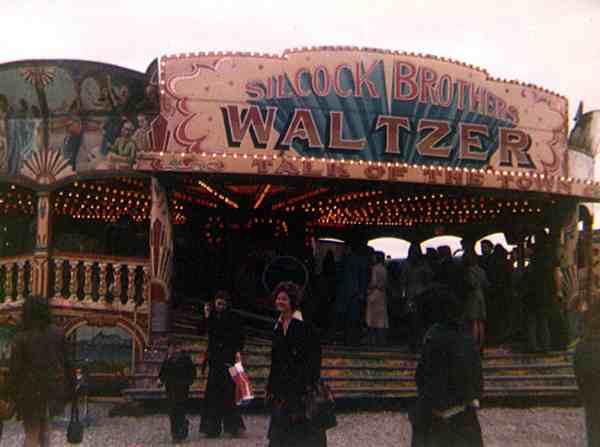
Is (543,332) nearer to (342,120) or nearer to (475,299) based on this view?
(475,299)

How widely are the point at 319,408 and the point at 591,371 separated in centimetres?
227

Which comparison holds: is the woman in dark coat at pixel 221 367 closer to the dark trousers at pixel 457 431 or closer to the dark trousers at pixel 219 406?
the dark trousers at pixel 219 406

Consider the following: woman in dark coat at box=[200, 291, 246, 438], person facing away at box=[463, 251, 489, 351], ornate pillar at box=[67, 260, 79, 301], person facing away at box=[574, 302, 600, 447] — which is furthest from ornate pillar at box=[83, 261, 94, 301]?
person facing away at box=[574, 302, 600, 447]

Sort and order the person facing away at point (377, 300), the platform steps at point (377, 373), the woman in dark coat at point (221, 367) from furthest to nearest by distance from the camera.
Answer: the person facing away at point (377, 300)
the platform steps at point (377, 373)
the woman in dark coat at point (221, 367)

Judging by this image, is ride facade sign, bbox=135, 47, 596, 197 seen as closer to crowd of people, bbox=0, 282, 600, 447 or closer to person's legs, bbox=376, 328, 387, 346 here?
person's legs, bbox=376, 328, 387, 346

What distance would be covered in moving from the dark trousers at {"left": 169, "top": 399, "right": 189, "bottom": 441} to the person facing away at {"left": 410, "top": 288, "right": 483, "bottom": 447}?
4.39 m

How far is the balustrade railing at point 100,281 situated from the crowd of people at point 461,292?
10.9ft

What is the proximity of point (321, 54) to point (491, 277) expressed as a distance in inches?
186

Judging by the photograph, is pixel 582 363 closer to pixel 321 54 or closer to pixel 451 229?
pixel 321 54

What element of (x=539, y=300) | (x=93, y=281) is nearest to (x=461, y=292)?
(x=539, y=300)

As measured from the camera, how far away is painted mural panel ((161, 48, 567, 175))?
12.7m

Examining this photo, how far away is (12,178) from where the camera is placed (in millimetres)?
13094

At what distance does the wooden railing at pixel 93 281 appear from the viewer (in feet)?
41.7

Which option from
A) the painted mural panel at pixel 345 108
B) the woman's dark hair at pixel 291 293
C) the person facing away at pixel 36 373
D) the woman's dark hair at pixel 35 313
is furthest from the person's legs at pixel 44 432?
the painted mural panel at pixel 345 108
